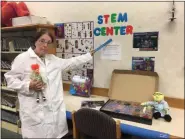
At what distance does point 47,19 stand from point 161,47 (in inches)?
57.4

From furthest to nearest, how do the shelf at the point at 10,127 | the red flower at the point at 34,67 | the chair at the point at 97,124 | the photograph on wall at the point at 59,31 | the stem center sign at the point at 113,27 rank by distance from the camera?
the shelf at the point at 10,127 < the photograph on wall at the point at 59,31 < the stem center sign at the point at 113,27 < the red flower at the point at 34,67 < the chair at the point at 97,124

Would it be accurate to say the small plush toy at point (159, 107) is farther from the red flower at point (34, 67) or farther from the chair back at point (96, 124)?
the red flower at point (34, 67)

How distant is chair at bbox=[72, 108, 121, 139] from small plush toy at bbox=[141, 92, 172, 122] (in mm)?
408

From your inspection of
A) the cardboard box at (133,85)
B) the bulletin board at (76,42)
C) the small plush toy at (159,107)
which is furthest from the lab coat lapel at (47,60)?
the small plush toy at (159,107)

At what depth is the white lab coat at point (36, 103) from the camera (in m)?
1.67

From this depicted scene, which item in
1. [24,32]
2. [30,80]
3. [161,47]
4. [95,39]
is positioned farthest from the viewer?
[24,32]

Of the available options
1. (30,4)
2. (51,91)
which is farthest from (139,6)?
(30,4)

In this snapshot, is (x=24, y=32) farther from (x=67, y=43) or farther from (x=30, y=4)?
(x=67, y=43)

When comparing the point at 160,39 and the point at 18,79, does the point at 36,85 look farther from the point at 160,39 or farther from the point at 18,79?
the point at 160,39

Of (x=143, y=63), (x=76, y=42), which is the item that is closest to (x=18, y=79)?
(x=76, y=42)

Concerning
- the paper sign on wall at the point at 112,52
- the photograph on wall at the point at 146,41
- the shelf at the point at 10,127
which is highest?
the photograph on wall at the point at 146,41

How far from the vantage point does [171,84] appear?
5.64ft

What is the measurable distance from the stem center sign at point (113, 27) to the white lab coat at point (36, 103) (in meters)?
0.65

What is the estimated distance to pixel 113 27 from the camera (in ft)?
6.38
